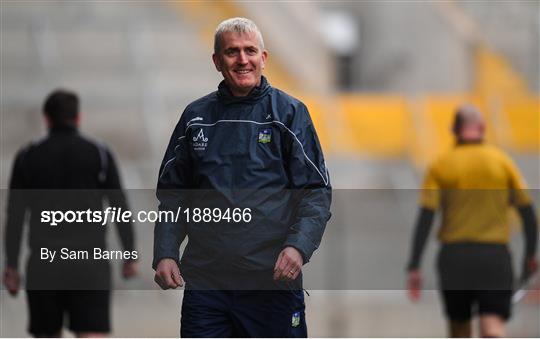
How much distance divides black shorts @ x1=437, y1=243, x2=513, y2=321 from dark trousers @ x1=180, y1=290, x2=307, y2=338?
2.28 meters

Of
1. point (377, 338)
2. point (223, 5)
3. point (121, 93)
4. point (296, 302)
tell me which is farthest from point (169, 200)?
point (223, 5)

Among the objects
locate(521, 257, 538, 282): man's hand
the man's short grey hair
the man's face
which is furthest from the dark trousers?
locate(521, 257, 538, 282): man's hand

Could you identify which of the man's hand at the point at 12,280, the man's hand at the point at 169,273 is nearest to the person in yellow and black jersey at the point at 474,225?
the man's hand at the point at 12,280

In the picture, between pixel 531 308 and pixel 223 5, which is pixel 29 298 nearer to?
pixel 531 308

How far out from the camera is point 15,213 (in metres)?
5.70

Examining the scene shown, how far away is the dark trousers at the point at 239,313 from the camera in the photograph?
423cm

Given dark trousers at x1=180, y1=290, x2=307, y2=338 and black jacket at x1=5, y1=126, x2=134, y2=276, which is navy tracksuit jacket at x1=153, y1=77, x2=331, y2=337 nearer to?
dark trousers at x1=180, y1=290, x2=307, y2=338

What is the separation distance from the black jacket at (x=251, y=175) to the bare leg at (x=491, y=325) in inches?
94.1

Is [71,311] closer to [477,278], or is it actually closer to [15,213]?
[15,213]

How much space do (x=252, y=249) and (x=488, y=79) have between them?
26.4ft

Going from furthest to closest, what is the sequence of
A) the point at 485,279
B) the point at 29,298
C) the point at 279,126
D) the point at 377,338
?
the point at 377,338 → the point at 485,279 → the point at 29,298 → the point at 279,126

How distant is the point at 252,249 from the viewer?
4191 mm
